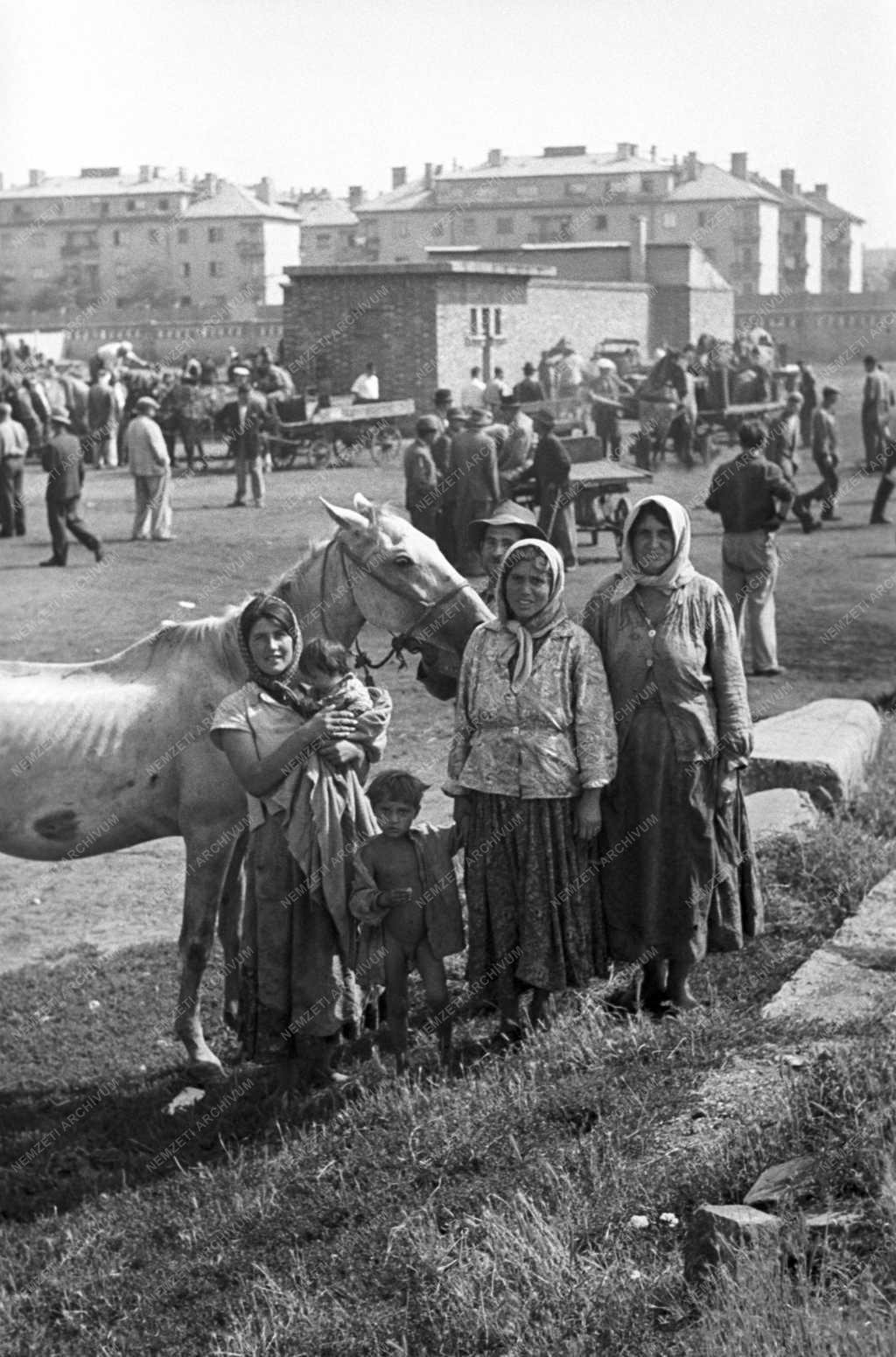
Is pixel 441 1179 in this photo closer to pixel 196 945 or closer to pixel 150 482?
pixel 196 945

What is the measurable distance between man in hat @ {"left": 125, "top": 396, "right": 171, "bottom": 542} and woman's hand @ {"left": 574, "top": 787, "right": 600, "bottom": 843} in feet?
45.1

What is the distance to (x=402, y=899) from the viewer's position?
5.55m

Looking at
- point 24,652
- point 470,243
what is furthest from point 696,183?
point 24,652

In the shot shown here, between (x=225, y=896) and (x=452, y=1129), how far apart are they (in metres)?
1.66

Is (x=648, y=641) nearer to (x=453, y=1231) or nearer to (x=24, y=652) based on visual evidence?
(x=453, y=1231)

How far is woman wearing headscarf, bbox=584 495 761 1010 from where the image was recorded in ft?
19.0

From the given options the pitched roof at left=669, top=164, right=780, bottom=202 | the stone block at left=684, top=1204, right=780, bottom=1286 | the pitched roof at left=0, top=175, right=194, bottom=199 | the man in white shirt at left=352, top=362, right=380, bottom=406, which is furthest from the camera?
the pitched roof at left=669, top=164, right=780, bottom=202

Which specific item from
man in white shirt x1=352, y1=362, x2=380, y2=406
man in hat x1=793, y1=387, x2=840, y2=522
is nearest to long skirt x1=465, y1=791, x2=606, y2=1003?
man in hat x1=793, y1=387, x2=840, y2=522

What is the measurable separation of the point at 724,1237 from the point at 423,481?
506 inches

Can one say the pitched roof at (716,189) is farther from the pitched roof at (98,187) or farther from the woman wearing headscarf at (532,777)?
the woman wearing headscarf at (532,777)

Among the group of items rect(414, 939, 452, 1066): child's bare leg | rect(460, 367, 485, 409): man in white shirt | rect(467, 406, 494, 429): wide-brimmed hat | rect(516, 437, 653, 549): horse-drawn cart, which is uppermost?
rect(460, 367, 485, 409): man in white shirt

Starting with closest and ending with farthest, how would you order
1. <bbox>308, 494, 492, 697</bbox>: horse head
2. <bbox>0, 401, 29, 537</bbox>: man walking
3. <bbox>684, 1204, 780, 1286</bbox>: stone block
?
<bbox>684, 1204, 780, 1286</bbox>: stone block
<bbox>308, 494, 492, 697</bbox>: horse head
<bbox>0, 401, 29, 537</bbox>: man walking

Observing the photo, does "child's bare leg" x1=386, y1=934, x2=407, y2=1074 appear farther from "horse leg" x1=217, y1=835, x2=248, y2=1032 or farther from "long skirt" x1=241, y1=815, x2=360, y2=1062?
"horse leg" x1=217, y1=835, x2=248, y2=1032

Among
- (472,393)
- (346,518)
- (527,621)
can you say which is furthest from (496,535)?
(472,393)
